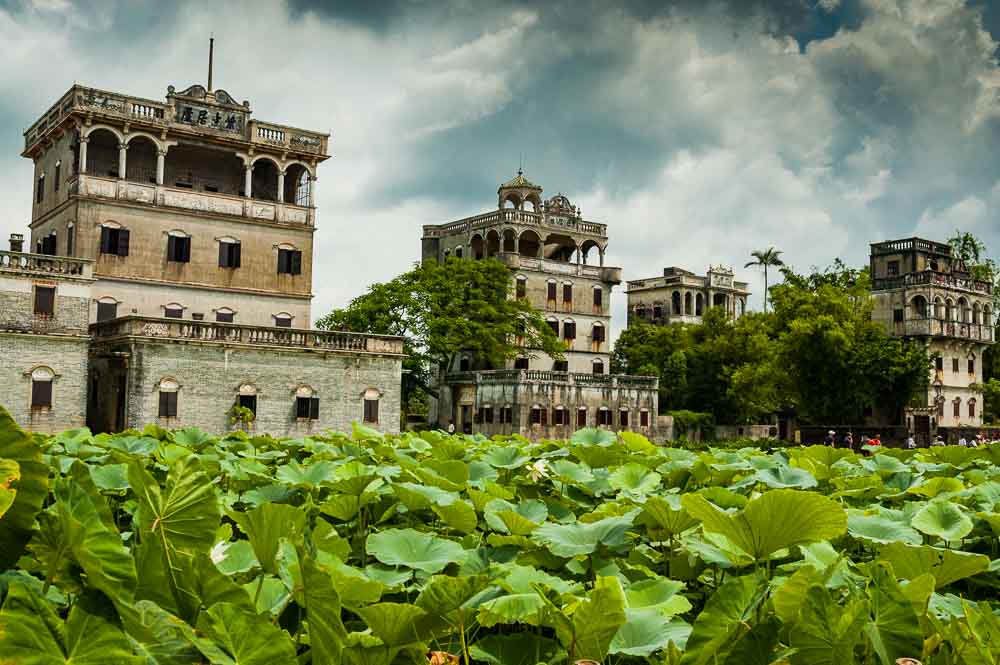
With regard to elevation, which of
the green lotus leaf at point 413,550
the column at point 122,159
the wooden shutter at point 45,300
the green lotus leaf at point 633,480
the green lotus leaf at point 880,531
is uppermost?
the column at point 122,159

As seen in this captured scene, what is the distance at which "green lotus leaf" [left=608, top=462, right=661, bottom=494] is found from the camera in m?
3.70

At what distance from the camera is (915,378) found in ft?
140

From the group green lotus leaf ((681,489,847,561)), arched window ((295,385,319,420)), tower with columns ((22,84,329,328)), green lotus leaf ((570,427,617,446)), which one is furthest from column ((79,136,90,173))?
green lotus leaf ((681,489,847,561))

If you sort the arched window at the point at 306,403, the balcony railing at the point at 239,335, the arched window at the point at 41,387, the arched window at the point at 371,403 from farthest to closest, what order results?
the arched window at the point at 371,403 → the arched window at the point at 306,403 → the balcony railing at the point at 239,335 → the arched window at the point at 41,387

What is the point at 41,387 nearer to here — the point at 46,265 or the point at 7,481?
the point at 46,265

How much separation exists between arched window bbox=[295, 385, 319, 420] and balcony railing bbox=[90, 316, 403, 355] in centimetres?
144

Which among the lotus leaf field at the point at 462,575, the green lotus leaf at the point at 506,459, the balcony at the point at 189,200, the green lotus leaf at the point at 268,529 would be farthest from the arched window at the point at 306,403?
the green lotus leaf at the point at 268,529

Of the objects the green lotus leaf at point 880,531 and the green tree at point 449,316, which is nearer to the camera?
the green lotus leaf at point 880,531

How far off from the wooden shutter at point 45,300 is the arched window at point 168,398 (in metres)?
3.82

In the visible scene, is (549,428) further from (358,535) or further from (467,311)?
(358,535)

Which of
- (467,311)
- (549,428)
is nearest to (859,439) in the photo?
(549,428)

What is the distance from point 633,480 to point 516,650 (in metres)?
2.03

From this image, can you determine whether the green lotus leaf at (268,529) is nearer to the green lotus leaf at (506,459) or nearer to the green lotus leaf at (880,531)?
the green lotus leaf at (880,531)

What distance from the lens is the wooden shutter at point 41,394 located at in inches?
1088
